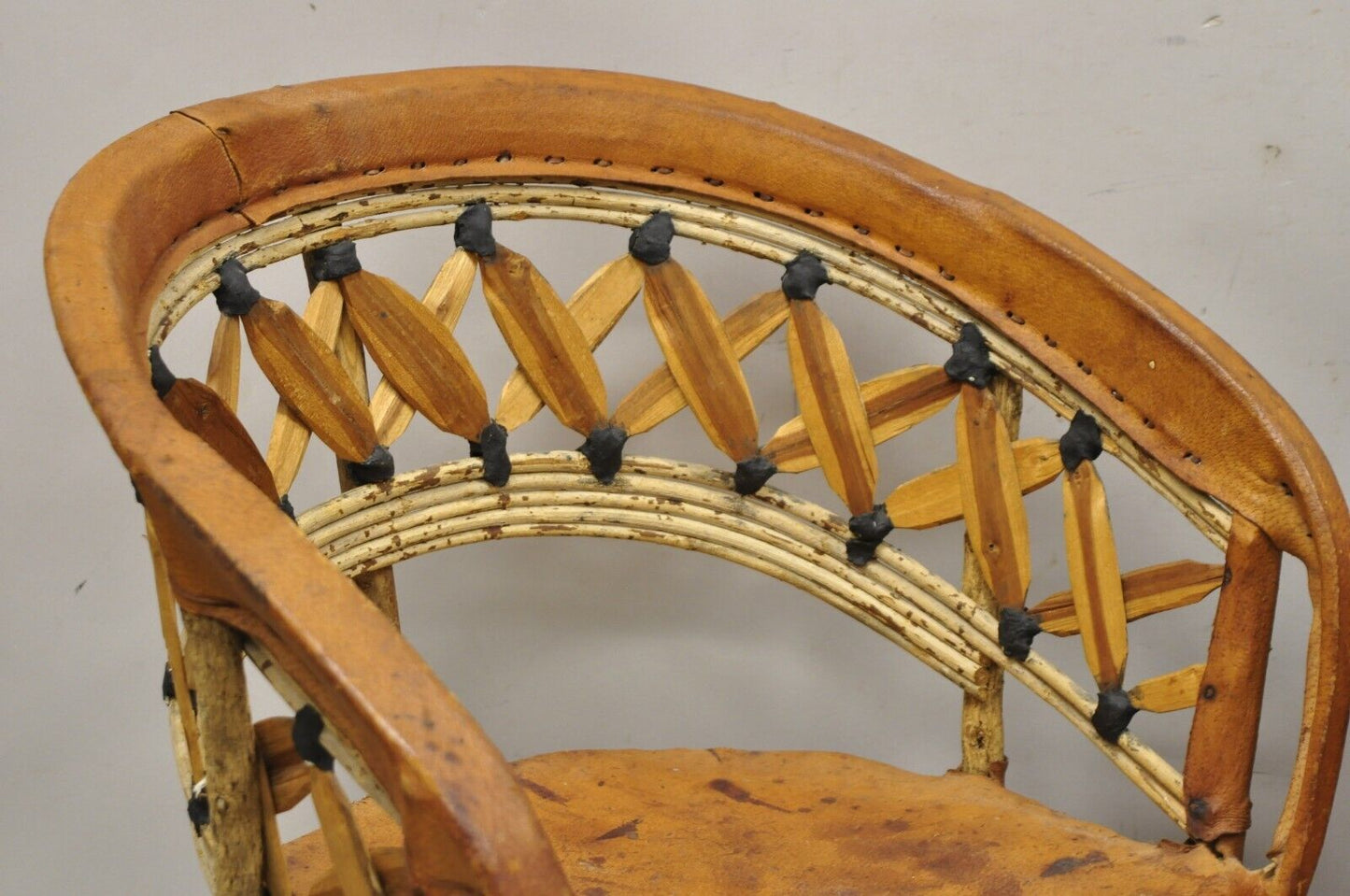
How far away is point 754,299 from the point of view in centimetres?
133

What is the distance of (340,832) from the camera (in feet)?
2.87

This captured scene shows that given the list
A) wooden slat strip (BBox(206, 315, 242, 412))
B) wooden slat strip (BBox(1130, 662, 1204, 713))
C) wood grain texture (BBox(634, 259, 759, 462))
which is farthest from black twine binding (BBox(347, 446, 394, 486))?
wooden slat strip (BBox(1130, 662, 1204, 713))

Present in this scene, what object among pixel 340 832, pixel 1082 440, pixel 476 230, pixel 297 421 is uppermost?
pixel 476 230

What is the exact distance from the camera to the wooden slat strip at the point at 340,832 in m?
0.87

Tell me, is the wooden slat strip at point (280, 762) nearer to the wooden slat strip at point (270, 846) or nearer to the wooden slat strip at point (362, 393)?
the wooden slat strip at point (270, 846)

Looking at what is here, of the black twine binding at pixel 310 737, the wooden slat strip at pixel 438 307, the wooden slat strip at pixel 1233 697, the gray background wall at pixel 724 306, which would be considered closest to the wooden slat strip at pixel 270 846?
the black twine binding at pixel 310 737

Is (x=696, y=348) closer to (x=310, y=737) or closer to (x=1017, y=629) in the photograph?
(x=1017, y=629)

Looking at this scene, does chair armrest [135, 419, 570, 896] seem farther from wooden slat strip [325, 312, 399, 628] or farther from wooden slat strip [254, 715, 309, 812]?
wooden slat strip [325, 312, 399, 628]

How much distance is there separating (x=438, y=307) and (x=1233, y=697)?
1.98 ft

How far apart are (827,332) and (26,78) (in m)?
0.71

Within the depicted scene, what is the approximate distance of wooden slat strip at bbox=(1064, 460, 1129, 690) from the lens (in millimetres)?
1266

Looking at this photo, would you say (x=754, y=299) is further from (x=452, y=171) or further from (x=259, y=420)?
(x=259, y=420)

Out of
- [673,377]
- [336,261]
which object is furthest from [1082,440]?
[336,261]

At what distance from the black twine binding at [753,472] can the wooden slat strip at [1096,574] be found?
22 cm
